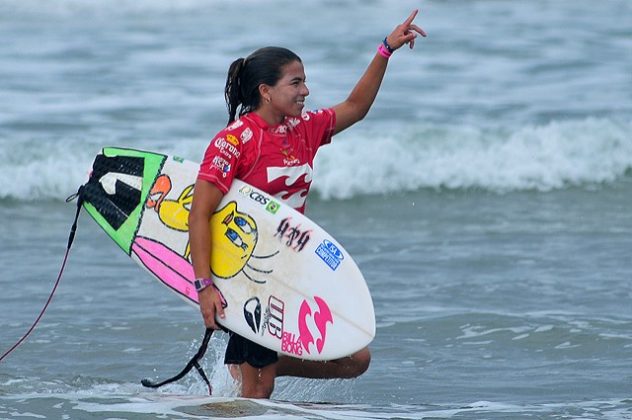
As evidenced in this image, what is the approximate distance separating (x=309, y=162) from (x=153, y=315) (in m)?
2.55

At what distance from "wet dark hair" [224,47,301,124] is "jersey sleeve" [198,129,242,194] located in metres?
0.17

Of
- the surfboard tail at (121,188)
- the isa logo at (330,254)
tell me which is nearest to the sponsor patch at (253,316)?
the isa logo at (330,254)

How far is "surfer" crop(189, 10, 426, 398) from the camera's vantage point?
15.2ft

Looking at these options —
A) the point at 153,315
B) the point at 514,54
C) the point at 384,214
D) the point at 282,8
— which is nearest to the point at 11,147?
the point at 384,214

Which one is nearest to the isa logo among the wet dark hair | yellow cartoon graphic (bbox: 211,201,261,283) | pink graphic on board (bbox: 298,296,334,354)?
pink graphic on board (bbox: 298,296,334,354)

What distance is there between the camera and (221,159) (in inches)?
180

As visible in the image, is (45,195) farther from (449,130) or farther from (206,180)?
(206,180)

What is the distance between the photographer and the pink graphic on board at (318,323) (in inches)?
188

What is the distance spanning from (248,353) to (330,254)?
1.68ft

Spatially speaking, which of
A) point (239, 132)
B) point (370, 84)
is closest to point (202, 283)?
point (239, 132)

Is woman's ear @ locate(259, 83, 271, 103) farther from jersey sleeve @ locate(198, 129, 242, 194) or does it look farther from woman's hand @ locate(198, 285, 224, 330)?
woman's hand @ locate(198, 285, 224, 330)

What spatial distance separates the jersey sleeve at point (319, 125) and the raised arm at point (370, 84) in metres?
0.04

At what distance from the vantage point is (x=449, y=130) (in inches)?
483

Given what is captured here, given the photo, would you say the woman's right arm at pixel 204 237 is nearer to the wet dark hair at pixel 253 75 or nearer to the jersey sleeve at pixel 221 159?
the jersey sleeve at pixel 221 159
